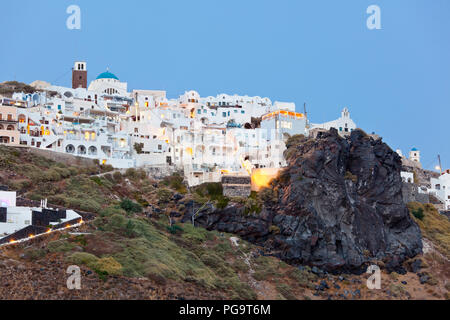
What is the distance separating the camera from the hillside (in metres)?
45.5

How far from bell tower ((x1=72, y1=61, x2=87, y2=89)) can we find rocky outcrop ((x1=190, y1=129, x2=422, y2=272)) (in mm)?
51431

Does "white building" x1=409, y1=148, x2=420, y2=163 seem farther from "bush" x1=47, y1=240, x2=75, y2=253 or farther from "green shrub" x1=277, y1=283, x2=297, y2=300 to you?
"bush" x1=47, y1=240, x2=75, y2=253

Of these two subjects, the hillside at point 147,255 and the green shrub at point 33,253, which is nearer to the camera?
the hillside at point 147,255

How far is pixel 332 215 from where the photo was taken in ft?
238

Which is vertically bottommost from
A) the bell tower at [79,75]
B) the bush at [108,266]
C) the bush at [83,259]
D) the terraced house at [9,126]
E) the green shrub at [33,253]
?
the bush at [108,266]

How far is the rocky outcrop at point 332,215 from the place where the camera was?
70.1 m

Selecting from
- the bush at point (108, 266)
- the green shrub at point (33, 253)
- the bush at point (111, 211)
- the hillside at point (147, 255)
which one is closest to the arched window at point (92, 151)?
the hillside at point (147, 255)

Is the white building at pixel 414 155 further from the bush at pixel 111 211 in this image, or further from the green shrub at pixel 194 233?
the bush at pixel 111 211

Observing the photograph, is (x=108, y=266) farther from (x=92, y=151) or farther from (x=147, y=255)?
(x=92, y=151)

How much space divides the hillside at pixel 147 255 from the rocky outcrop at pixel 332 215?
1.77m

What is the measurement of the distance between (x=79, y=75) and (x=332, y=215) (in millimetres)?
63509

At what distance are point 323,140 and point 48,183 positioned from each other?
34305 millimetres
